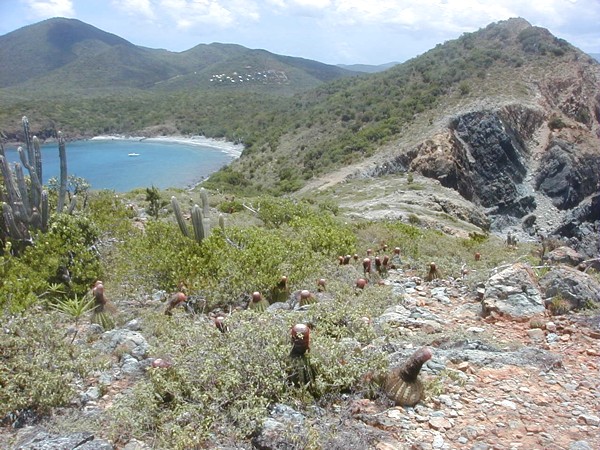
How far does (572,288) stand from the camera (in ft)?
20.5

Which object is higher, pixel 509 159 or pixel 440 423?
pixel 509 159

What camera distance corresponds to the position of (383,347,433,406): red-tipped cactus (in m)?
4.18

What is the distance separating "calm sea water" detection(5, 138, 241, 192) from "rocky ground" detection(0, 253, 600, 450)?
43935 millimetres

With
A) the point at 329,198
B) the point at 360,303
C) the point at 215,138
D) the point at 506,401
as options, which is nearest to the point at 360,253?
the point at 360,303

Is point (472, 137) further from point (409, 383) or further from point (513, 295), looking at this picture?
point (409, 383)

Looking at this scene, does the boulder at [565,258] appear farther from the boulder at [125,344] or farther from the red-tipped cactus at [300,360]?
the boulder at [125,344]

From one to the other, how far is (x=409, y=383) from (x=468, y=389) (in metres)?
0.61

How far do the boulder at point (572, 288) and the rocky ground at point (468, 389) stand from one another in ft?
0.24

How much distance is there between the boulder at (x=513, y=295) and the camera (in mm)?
6211

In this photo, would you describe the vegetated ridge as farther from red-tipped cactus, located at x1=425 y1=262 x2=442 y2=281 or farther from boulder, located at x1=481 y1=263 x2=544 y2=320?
boulder, located at x1=481 y1=263 x2=544 y2=320

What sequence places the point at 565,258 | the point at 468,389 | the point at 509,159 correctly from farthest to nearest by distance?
the point at 509,159
the point at 565,258
the point at 468,389

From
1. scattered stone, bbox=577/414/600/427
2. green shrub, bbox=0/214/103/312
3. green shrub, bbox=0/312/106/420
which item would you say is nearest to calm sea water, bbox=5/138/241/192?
green shrub, bbox=0/214/103/312

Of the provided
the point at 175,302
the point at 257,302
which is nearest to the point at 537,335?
the point at 257,302

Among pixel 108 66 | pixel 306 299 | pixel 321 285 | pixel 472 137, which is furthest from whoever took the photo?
pixel 108 66
